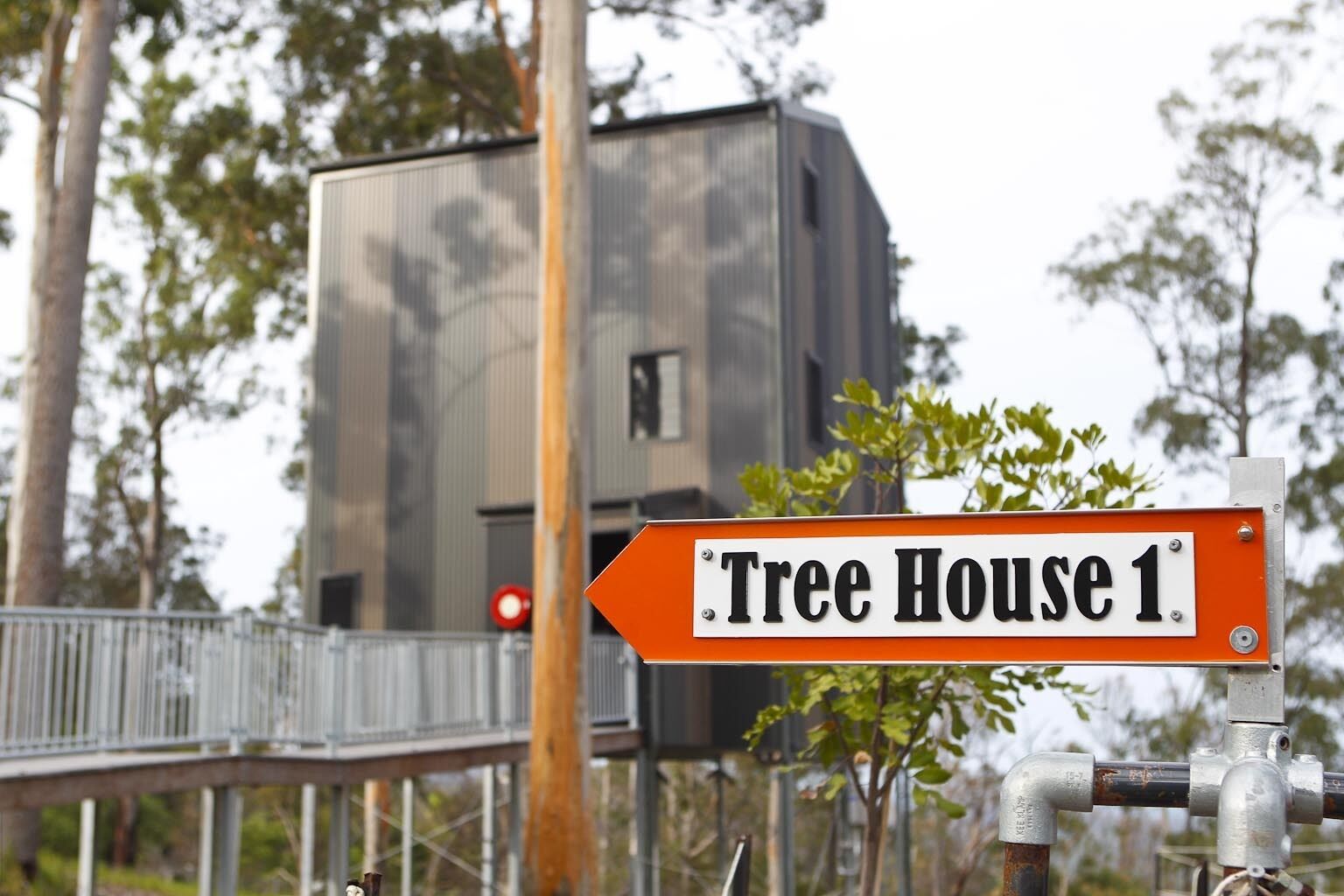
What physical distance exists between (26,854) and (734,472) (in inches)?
397

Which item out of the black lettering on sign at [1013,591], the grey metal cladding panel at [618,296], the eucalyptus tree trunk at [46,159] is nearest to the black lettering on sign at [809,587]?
the black lettering on sign at [1013,591]

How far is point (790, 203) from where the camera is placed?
781 inches

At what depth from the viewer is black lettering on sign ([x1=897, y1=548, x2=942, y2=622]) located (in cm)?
273

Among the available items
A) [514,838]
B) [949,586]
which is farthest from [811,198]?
Result: [949,586]

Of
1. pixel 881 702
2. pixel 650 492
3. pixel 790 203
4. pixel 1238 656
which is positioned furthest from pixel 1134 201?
pixel 1238 656

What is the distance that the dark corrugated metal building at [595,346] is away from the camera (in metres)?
19.5

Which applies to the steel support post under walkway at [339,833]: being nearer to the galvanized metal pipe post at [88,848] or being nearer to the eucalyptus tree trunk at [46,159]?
the galvanized metal pipe post at [88,848]

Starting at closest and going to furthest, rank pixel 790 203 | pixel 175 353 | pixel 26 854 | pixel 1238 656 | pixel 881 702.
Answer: pixel 1238 656 < pixel 881 702 < pixel 26 854 < pixel 790 203 < pixel 175 353

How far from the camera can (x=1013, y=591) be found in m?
2.68

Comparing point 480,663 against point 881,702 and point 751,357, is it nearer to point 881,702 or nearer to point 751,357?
point 751,357

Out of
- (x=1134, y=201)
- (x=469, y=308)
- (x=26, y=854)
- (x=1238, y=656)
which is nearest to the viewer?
(x=1238, y=656)

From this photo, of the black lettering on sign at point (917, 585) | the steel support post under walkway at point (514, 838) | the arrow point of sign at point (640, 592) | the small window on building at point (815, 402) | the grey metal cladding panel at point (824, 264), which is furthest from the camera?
the grey metal cladding panel at point (824, 264)

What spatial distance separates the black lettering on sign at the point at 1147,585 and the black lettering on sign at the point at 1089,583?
2.1 inches

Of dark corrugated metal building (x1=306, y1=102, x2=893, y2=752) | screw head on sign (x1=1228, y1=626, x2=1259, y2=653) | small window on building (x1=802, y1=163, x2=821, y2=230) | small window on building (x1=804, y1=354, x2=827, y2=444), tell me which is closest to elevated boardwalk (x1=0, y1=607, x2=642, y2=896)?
dark corrugated metal building (x1=306, y1=102, x2=893, y2=752)
